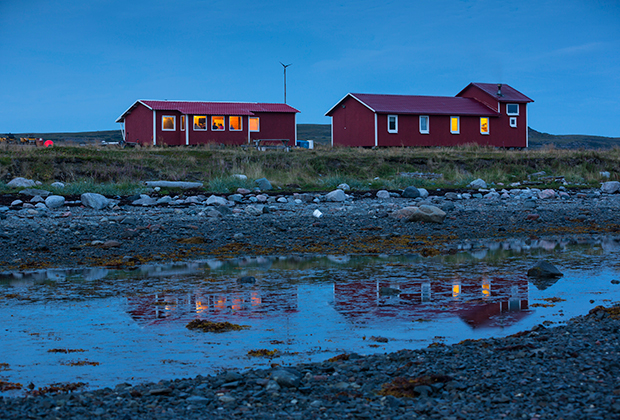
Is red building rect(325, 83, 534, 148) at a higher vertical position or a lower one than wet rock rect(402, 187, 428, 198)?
higher

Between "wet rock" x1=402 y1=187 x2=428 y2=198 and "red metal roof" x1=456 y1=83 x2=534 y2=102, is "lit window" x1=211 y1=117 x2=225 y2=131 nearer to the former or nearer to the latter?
"red metal roof" x1=456 y1=83 x2=534 y2=102

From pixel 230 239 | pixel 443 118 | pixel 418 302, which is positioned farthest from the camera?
pixel 443 118

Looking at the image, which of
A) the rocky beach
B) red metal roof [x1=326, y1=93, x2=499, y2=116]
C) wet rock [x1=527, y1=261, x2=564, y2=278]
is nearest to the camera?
the rocky beach

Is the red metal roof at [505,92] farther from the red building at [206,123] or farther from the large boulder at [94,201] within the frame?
the large boulder at [94,201]

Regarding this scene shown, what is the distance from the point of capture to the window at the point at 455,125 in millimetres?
40844

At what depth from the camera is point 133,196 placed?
1666 cm

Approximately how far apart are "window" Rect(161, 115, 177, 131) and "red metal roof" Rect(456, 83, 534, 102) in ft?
69.3

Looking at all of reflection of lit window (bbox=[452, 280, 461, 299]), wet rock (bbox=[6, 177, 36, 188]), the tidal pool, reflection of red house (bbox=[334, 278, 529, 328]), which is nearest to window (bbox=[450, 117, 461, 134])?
wet rock (bbox=[6, 177, 36, 188])

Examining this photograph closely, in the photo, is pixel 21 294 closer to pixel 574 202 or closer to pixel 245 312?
pixel 245 312

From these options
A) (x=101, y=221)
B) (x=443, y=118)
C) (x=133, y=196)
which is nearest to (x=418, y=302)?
(x=101, y=221)

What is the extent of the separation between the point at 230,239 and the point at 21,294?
188 inches

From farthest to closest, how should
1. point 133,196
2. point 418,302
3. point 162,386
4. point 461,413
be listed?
point 133,196 → point 418,302 → point 162,386 → point 461,413

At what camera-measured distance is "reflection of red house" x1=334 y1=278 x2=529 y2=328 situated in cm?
660

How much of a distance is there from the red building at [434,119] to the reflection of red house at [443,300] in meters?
30.6
